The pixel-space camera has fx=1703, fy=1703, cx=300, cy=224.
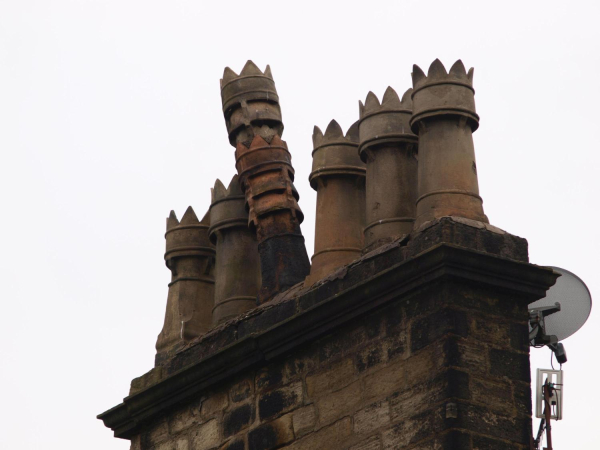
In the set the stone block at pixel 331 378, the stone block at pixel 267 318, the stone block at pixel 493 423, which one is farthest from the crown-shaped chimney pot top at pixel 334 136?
the stone block at pixel 493 423

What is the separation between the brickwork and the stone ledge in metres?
0.08

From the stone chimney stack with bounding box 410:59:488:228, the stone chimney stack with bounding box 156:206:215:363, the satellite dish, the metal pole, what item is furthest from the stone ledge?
the satellite dish

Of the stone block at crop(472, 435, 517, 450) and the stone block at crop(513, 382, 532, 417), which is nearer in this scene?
the stone block at crop(472, 435, 517, 450)

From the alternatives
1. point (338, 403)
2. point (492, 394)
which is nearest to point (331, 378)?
point (338, 403)

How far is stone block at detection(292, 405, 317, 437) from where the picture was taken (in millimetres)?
9367

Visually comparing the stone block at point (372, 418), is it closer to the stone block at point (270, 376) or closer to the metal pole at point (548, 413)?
the stone block at point (270, 376)

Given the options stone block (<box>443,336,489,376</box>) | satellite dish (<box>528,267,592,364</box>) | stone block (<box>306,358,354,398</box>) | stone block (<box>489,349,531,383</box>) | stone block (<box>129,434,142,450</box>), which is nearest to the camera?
stone block (<box>443,336,489,376</box>)

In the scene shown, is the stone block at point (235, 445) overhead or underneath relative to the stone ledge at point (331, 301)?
underneath

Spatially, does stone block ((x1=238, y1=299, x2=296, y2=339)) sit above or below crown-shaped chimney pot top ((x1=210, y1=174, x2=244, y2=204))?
below

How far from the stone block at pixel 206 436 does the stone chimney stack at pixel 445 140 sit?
181 cm

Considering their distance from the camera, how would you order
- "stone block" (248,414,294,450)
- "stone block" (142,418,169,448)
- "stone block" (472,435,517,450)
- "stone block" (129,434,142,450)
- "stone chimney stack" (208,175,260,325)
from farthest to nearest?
"stone chimney stack" (208,175,260,325), "stone block" (129,434,142,450), "stone block" (142,418,169,448), "stone block" (248,414,294,450), "stone block" (472,435,517,450)

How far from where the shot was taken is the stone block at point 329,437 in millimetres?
9109

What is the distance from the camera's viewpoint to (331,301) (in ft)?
30.7

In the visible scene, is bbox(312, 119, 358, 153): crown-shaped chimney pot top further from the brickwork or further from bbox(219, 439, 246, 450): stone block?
bbox(219, 439, 246, 450): stone block
